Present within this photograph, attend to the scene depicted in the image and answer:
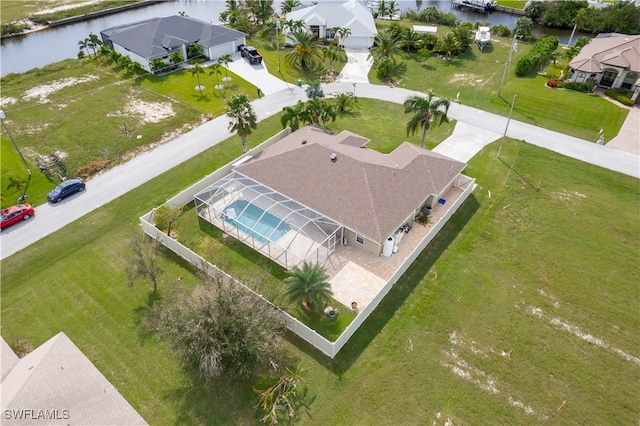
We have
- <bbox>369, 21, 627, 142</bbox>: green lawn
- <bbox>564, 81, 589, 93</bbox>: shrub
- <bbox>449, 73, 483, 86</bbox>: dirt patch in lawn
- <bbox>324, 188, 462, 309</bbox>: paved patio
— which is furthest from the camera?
<bbox>449, 73, 483, 86</bbox>: dirt patch in lawn

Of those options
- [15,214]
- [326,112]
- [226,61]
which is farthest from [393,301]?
[226,61]

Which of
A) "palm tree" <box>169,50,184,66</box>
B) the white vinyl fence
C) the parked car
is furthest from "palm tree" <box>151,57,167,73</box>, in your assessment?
the parked car

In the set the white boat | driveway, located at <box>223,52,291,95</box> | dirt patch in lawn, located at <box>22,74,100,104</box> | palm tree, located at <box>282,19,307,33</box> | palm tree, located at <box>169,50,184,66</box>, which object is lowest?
dirt patch in lawn, located at <box>22,74,100,104</box>

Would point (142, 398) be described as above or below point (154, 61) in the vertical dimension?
below

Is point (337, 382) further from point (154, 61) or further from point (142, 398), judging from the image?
point (154, 61)

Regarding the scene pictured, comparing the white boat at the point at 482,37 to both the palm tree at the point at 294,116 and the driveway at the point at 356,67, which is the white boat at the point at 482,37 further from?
the palm tree at the point at 294,116

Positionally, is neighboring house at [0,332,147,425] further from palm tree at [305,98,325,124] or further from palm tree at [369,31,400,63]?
palm tree at [369,31,400,63]

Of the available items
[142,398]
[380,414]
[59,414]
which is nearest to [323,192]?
[380,414]

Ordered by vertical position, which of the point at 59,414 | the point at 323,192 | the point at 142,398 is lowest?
the point at 142,398
